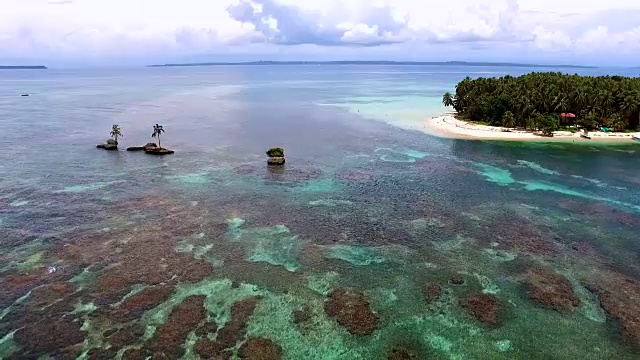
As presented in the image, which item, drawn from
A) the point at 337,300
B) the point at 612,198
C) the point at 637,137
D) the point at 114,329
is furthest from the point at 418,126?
the point at 114,329

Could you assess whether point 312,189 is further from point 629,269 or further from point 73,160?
point 73,160

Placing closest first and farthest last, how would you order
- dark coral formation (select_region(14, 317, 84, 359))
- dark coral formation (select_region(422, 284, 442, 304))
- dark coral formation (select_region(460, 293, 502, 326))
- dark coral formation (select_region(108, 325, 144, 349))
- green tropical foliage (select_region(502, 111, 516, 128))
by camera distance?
dark coral formation (select_region(14, 317, 84, 359)), dark coral formation (select_region(108, 325, 144, 349)), dark coral formation (select_region(460, 293, 502, 326)), dark coral formation (select_region(422, 284, 442, 304)), green tropical foliage (select_region(502, 111, 516, 128))

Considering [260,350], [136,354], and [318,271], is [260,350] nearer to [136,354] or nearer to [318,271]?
[136,354]

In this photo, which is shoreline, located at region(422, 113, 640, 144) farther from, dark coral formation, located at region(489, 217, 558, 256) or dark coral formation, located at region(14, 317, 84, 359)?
dark coral formation, located at region(14, 317, 84, 359)

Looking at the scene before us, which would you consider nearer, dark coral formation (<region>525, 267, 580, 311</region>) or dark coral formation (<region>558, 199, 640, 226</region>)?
dark coral formation (<region>525, 267, 580, 311</region>)

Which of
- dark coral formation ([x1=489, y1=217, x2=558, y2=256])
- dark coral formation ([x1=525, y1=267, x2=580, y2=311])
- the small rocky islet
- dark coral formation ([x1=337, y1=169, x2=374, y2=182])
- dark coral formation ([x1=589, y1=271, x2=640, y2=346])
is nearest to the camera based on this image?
dark coral formation ([x1=589, y1=271, x2=640, y2=346])

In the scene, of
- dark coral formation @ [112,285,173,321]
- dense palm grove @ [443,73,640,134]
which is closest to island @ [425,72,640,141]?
dense palm grove @ [443,73,640,134]
